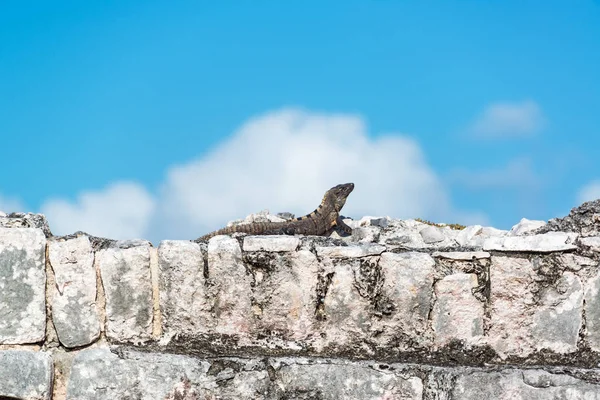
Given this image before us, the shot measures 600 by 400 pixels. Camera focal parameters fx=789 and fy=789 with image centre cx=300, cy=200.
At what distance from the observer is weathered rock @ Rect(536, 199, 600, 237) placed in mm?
4887

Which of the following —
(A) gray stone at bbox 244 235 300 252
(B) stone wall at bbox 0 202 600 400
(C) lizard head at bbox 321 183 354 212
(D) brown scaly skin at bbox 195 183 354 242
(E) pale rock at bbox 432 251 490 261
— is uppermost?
(C) lizard head at bbox 321 183 354 212

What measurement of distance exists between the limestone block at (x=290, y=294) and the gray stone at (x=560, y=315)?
1.35 metres

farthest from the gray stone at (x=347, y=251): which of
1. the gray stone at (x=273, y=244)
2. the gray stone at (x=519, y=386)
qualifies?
the gray stone at (x=519, y=386)

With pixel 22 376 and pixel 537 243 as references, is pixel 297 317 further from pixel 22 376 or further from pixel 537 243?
pixel 22 376

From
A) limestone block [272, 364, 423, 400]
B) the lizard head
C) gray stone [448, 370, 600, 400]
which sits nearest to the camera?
gray stone [448, 370, 600, 400]

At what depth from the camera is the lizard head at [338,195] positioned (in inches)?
494

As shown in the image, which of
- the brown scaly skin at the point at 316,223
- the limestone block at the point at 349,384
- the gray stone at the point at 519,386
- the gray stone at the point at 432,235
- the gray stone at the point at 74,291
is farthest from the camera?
the brown scaly skin at the point at 316,223

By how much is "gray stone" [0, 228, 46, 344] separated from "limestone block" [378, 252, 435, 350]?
2.10m

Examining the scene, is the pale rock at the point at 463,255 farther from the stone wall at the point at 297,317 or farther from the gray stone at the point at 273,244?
the gray stone at the point at 273,244

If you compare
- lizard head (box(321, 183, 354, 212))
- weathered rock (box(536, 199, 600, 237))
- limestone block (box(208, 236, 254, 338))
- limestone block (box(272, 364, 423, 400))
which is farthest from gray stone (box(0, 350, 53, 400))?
lizard head (box(321, 183, 354, 212))

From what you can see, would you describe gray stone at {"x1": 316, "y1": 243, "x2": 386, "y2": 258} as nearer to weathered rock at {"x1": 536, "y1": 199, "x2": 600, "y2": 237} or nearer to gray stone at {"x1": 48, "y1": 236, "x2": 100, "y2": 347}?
weathered rock at {"x1": 536, "y1": 199, "x2": 600, "y2": 237}

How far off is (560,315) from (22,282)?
10.7ft

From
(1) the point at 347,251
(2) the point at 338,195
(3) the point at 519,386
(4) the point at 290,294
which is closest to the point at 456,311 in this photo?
(3) the point at 519,386

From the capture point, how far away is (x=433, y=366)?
185 inches
